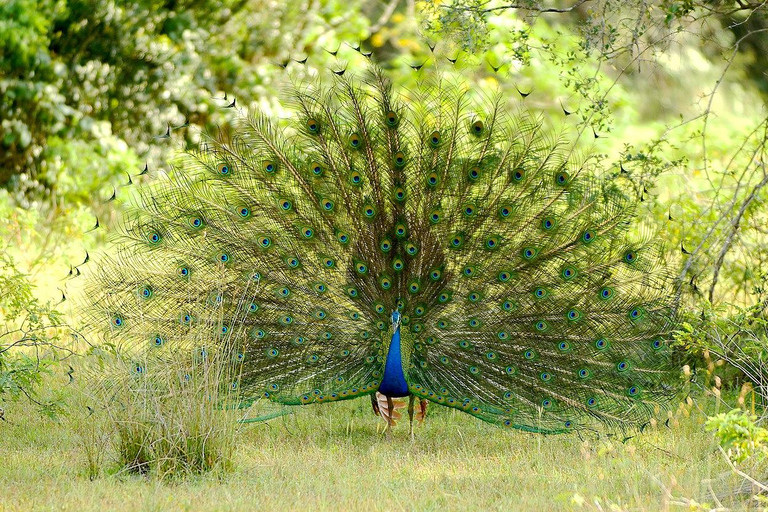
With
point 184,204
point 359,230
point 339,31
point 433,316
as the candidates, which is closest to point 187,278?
point 184,204

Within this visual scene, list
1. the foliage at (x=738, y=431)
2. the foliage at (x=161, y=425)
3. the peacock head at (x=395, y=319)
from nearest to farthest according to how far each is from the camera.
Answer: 1. the foliage at (x=738, y=431)
2. the foliage at (x=161, y=425)
3. the peacock head at (x=395, y=319)

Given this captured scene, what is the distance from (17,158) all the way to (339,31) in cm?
546

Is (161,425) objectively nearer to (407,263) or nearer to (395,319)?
(395,319)

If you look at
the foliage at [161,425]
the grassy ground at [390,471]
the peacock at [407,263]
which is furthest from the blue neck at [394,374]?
the foliage at [161,425]

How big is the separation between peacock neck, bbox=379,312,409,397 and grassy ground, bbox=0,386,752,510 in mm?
401

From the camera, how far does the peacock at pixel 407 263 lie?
22.9 ft

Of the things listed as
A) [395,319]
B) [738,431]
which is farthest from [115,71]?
[738,431]

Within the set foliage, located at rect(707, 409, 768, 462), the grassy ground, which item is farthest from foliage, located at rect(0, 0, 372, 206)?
foliage, located at rect(707, 409, 768, 462)

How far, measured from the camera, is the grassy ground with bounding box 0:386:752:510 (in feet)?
17.4

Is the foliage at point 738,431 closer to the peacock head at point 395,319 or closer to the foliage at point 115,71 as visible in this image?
the peacock head at point 395,319

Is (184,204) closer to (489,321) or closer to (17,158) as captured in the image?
(489,321)

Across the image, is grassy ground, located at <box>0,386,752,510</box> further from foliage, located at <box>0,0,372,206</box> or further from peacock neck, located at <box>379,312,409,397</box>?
foliage, located at <box>0,0,372,206</box>

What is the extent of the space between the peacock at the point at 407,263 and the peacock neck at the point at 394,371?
0.11 metres

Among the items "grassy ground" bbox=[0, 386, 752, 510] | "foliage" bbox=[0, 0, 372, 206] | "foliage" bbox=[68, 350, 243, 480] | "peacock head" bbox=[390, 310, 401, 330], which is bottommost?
"grassy ground" bbox=[0, 386, 752, 510]
